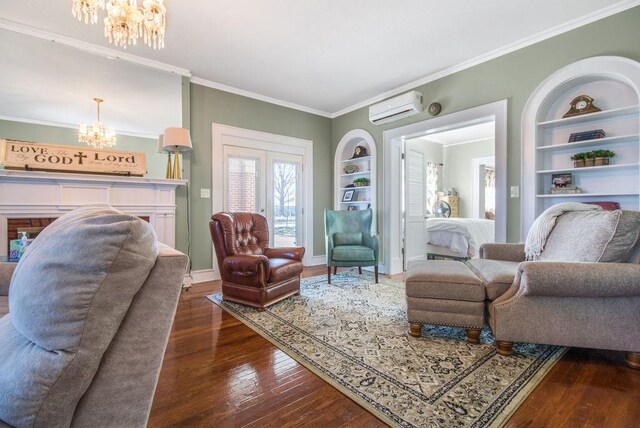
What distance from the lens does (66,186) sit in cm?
296

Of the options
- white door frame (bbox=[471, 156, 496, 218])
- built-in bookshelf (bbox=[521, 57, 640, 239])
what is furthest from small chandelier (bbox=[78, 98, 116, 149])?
white door frame (bbox=[471, 156, 496, 218])

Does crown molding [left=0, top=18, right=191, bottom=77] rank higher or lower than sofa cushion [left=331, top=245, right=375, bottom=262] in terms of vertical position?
higher

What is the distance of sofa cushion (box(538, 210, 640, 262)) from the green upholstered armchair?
192 centimetres

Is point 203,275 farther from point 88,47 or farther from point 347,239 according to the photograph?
point 88,47

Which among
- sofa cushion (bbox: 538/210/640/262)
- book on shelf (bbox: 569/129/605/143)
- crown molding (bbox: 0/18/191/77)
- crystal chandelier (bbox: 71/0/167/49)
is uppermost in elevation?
crown molding (bbox: 0/18/191/77)

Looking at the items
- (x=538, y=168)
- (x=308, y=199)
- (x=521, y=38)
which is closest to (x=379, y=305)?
(x=538, y=168)

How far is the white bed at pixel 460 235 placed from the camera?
4.69 metres

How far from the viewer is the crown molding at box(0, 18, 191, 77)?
2760mm

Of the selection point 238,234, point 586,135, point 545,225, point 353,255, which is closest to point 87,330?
point 238,234

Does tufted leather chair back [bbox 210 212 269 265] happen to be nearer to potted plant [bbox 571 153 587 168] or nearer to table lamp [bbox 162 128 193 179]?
table lamp [bbox 162 128 193 179]

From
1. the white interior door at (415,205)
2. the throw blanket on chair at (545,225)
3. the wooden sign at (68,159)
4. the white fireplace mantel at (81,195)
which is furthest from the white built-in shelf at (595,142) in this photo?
the wooden sign at (68,159)

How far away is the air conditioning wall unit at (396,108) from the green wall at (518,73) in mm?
124

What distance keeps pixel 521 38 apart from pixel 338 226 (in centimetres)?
292

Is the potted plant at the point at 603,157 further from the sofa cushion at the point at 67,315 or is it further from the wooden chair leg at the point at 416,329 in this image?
the sofa cushion at the point at 67,315
